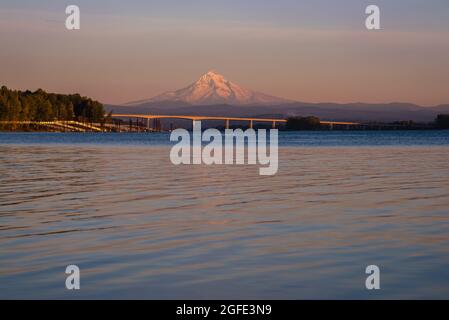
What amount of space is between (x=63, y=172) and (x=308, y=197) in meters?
13.8

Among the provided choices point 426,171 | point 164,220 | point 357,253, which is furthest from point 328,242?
point 426,171

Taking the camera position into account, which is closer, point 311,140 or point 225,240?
point 225,240

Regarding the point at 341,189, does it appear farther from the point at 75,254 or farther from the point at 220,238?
the point at 75,254

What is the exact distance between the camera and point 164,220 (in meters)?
15.2

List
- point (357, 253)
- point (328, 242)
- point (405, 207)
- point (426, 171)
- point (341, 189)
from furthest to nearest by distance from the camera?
1. point (426, 171)
2. point (341, 189)
3. point (405, 207)
4. point (328, 242)
5. point (357, 253)

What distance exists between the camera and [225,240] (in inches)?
508

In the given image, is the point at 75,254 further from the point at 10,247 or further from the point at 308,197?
the point at 308,197

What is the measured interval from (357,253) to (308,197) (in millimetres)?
7818

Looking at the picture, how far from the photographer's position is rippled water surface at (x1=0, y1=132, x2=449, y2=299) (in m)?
9.70

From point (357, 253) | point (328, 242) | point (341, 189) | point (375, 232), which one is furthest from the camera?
point (341, 189)

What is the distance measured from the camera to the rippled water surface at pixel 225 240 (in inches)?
382

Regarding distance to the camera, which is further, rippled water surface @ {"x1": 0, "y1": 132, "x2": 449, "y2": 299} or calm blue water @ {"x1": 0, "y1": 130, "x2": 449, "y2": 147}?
calm blue water @ {"x1": 0, "y1": 130, "x2": 449, "y2": 147}
